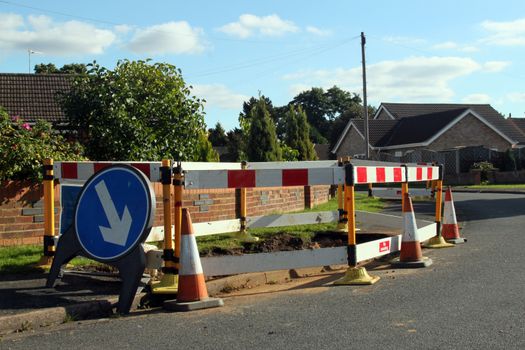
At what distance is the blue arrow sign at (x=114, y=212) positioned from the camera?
581 cm

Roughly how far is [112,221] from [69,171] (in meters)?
Result: 1.45

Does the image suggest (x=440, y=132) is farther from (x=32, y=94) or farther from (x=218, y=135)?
(x=218, y=135)

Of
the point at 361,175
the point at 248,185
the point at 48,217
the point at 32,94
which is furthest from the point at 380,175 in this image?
the point at 32,94

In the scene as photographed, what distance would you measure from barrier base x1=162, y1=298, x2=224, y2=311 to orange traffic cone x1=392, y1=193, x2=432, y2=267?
2.97m

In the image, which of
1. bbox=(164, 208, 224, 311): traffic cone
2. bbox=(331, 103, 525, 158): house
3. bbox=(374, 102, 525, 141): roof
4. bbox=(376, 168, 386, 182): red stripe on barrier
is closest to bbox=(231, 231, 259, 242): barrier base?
bbox=(376, 168, 386, 182): red stripe on barrier

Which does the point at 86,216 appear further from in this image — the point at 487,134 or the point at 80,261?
the point at 487,134

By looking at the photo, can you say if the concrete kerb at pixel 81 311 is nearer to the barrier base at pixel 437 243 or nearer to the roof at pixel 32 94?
the barrier base at pixel 437 243

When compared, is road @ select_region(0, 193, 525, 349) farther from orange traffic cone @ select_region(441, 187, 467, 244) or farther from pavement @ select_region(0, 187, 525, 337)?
orange traffic cone @ select_region(441, 187, 467, 244)

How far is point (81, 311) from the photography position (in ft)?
18.2

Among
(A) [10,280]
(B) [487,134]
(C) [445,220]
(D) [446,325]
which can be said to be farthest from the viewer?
(B) [487,134]

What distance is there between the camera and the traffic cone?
5727mm

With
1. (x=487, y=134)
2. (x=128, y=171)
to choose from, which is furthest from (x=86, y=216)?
(x=487, y=134)

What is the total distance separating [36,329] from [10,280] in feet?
5.45

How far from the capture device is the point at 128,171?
236 inches
